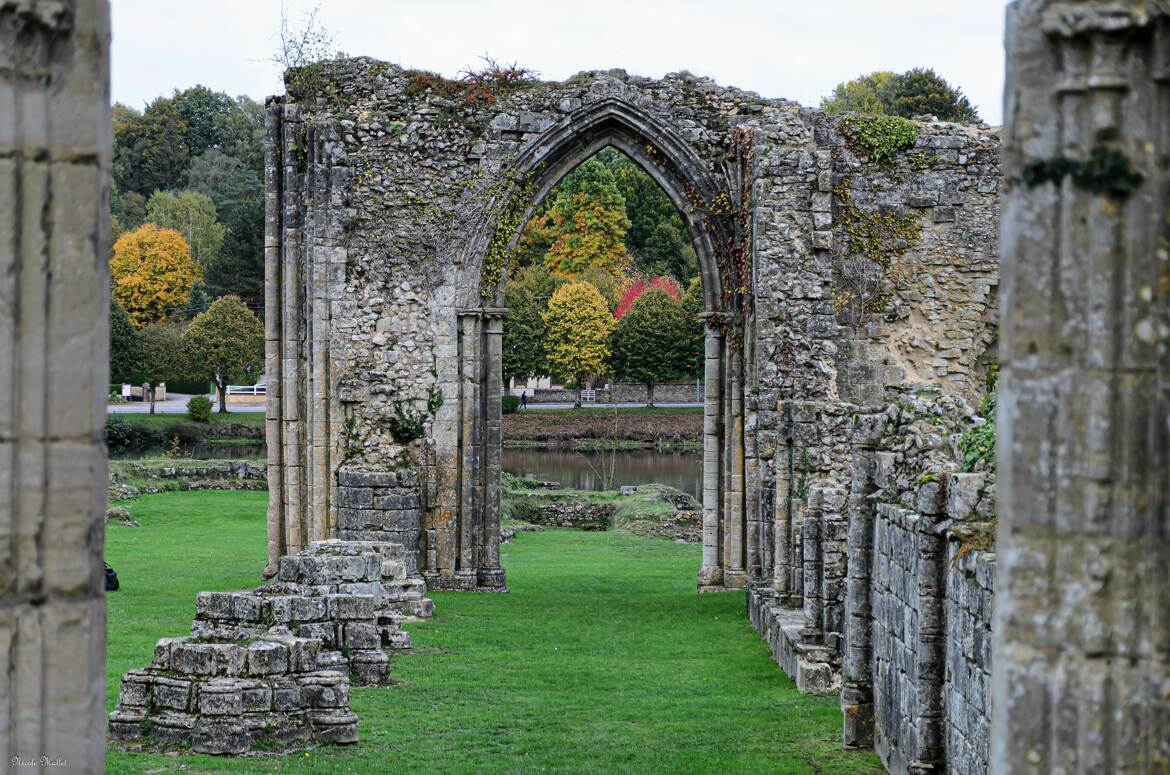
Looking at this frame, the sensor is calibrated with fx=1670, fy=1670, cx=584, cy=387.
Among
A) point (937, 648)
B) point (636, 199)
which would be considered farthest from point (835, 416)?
point (636, 199)

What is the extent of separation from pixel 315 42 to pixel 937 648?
1265 centimetres

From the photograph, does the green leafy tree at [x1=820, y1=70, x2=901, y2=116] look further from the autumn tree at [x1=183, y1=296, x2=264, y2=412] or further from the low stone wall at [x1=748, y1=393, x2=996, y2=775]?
the low stone wall at [x1=748, y1=393, x2=996, y2=775]

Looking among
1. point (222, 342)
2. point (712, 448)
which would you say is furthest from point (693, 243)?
point (222, 342)

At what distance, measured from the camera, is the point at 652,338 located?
49.8 m

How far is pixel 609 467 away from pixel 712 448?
808 inches

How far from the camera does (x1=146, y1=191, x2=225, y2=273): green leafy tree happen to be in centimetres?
5766

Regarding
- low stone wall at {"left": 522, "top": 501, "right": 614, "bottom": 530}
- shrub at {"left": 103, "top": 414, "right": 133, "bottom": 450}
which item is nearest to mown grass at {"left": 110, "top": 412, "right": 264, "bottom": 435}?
shrub at {"left": 103, "top": 414, "right": 133, "bottom": 450}

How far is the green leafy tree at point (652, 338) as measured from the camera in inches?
1941

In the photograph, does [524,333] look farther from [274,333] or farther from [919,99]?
[274,333]

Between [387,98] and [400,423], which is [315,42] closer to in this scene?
[387,98]

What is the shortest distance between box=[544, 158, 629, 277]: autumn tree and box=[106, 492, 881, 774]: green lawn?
33.0 metres

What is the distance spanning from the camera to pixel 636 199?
5644cm

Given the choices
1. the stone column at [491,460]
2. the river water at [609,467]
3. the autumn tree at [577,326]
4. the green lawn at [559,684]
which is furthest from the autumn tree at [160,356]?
the stone column at [491,460]

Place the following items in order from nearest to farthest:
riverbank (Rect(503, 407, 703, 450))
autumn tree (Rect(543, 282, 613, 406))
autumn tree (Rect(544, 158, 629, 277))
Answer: riverbank (Rect(503, 407, 703, 450))
autumn tree (Rect(543, 282, 613, 406))
autumn tree (Rect(544, 158, 629, 277))
